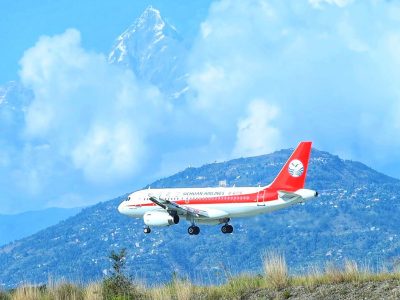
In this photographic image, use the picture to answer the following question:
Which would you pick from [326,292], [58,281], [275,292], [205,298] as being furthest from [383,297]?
[58,281]

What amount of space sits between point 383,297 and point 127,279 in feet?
42.9

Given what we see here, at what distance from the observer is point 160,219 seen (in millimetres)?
91625

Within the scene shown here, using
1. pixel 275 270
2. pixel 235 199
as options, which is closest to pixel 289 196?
pixel 235 199

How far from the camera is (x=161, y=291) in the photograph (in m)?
36.9

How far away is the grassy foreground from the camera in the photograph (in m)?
31.9

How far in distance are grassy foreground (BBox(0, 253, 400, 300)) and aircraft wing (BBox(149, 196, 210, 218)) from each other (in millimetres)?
49799

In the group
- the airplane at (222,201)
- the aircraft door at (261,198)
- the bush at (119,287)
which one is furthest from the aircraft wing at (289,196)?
the bush at (119,287)

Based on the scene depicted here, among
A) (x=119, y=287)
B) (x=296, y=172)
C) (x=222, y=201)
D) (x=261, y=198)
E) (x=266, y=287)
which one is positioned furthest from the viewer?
(x=222, y=201)

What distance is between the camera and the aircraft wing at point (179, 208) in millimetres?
91625

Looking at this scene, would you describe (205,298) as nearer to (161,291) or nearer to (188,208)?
(161,291)

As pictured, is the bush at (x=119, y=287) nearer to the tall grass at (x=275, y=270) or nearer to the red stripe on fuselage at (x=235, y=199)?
the tall grass at (x=275, y=270)

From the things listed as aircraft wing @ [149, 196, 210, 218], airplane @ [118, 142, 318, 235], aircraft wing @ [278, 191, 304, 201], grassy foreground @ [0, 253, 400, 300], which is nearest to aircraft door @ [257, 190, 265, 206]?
airplane @ [118, 142, 318, 235]

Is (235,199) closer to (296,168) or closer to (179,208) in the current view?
(179,208)

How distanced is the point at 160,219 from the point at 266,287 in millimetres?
57087
